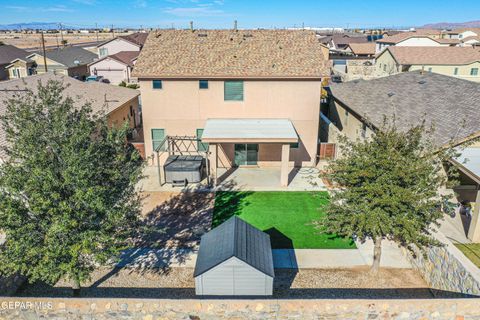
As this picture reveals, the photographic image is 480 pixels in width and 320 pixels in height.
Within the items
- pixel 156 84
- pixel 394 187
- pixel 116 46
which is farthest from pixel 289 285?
pixel 116 46

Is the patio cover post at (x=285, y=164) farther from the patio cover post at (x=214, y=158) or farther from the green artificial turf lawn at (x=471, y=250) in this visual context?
the green artificial turf lawn at (x=471, y=250)

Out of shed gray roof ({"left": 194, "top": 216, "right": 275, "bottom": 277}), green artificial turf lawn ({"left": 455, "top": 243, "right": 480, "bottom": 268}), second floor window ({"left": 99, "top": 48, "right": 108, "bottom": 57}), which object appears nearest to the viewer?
shed gray roof ({"left": 194, "top": 216, "right": 275, "bottom": 277})

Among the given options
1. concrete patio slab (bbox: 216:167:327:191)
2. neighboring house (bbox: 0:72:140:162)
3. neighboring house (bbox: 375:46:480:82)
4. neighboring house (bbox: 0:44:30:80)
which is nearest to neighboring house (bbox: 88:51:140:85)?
neighboring house (bbox: 0:44:30:80)

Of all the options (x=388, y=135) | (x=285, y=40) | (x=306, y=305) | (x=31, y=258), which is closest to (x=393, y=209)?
(x=388, y=135)

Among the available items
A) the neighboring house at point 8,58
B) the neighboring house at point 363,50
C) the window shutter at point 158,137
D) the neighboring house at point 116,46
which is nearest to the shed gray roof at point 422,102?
the window shutter at point 158,137

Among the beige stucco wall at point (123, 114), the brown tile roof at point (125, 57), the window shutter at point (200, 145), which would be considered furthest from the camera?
the brown tile roof at point (125, 57)

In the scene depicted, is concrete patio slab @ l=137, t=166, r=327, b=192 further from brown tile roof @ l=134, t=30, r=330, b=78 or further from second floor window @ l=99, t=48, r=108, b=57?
second floor window @ l=99, t=48, r=108, b=57
